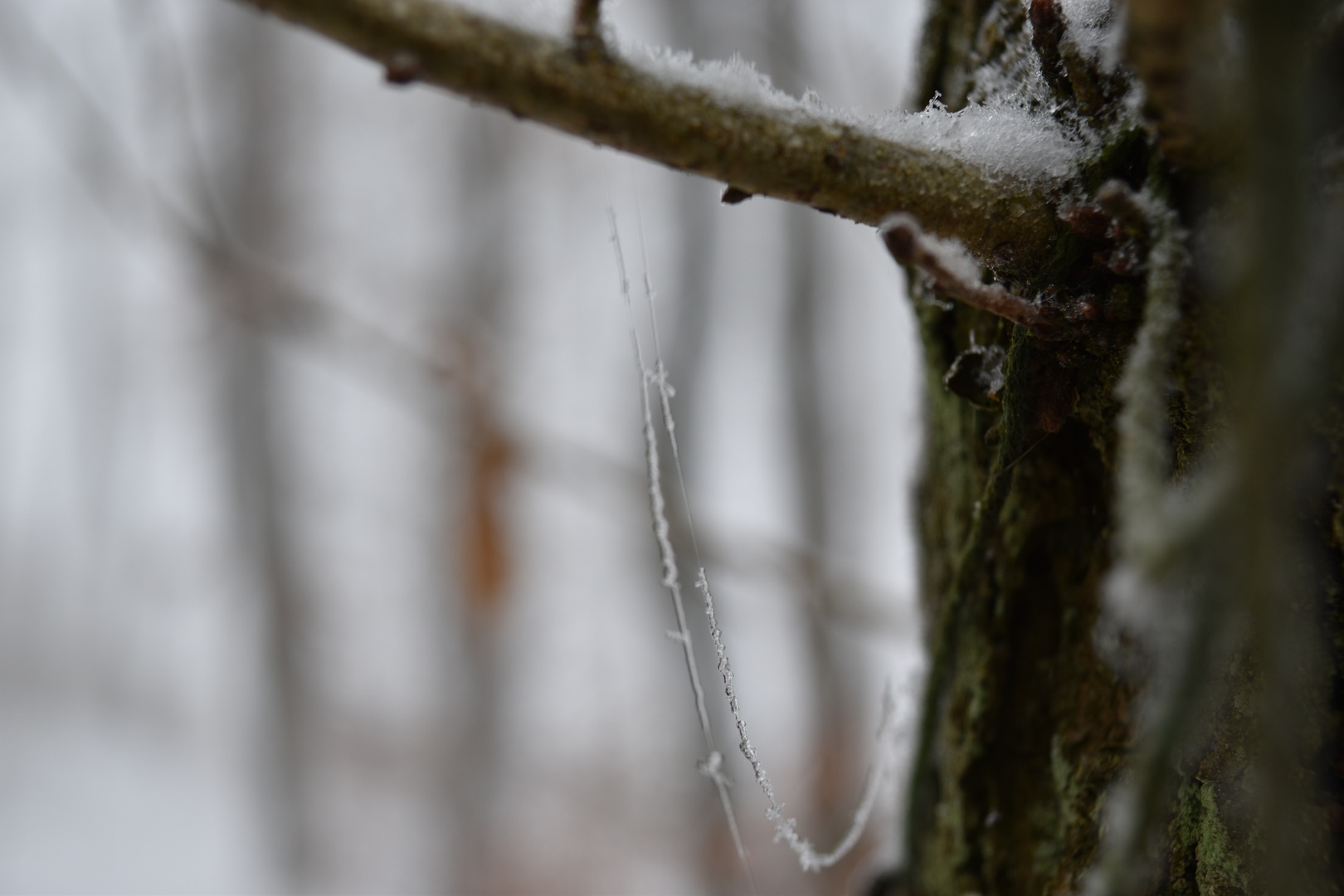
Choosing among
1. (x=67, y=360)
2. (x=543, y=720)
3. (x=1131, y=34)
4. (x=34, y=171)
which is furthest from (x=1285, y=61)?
(x=67, y=360)

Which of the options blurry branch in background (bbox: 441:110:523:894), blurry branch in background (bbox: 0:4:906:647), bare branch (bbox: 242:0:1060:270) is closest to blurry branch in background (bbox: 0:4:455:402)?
blurry branch in background (bbox: 0:4:906:647)

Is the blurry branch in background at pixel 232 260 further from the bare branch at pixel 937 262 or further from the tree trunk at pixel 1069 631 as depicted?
the bare branch at pixel 937 262

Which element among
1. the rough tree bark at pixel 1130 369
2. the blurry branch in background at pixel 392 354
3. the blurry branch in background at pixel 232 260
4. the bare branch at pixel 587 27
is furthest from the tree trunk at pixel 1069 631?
the blurry branch in background at pixel 232 260

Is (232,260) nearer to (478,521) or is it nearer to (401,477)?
(478,521)

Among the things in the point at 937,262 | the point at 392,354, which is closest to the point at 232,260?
the point at 392,354

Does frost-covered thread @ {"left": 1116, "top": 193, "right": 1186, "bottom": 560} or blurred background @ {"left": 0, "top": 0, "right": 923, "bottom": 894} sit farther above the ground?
blurred background @ {"left": 0, "top": 0, "right": 923, "bottom": 894}

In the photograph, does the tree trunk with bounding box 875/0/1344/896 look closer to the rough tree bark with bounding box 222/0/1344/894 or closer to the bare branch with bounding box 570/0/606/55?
the rough tree bark with bounding box 222/0/1344/894
